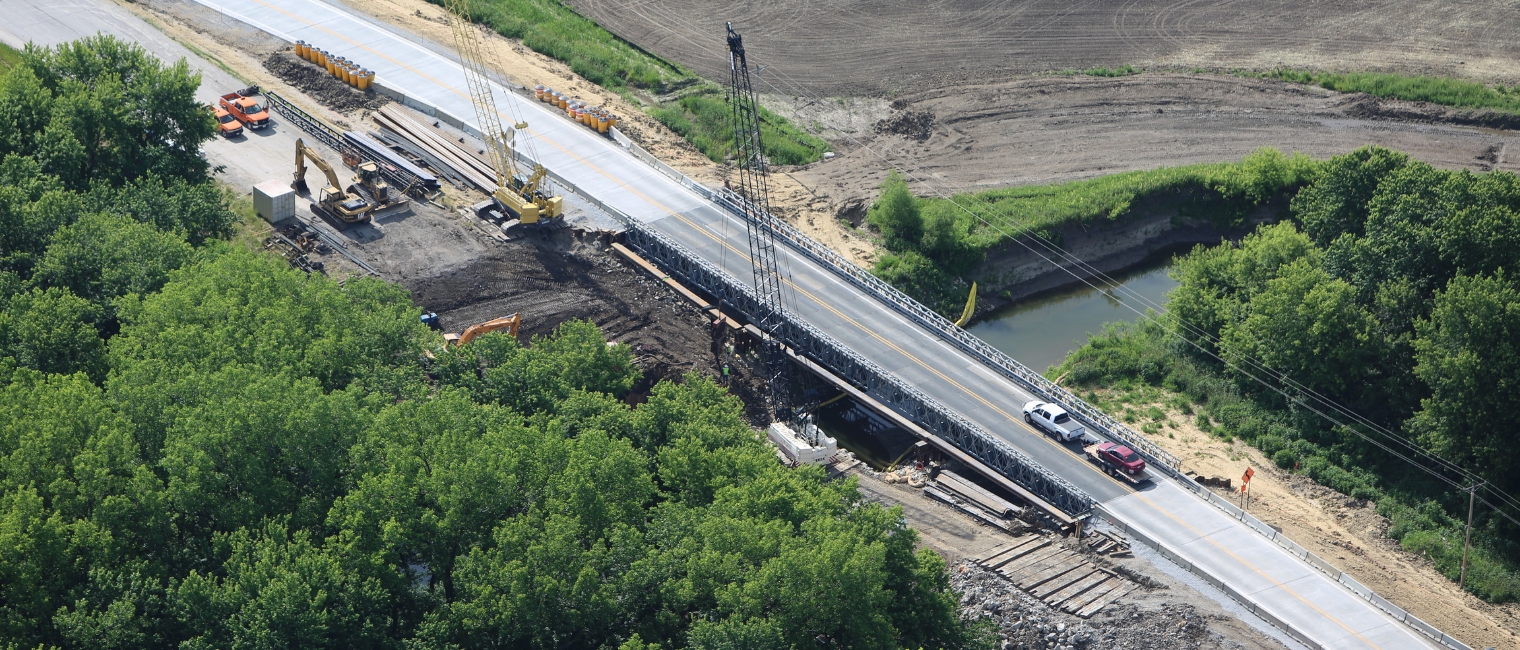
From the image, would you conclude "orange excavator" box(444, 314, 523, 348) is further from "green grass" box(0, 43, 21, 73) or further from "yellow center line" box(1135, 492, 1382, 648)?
"green grass" box(0, 43, 21, 73)

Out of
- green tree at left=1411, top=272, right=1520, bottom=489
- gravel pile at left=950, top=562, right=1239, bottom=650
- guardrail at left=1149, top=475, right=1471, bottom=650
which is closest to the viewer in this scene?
gravel pile at left=950, top=562, right=1239, bottom=650

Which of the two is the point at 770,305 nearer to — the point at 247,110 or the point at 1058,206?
the point at 1058,206

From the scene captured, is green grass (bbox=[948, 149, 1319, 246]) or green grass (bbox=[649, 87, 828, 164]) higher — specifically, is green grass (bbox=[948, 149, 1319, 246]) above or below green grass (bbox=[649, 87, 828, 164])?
above

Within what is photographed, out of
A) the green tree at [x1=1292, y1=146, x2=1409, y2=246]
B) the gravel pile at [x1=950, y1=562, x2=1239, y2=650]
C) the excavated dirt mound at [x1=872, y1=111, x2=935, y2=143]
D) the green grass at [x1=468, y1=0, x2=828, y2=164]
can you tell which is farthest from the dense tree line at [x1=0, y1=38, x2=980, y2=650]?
the excavated dirt mound at [x1=872, y1=111, x2=935, y2=143]

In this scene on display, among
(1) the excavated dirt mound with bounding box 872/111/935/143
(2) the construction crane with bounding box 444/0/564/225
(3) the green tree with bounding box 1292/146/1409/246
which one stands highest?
(3) the green tree with bounding box 1292/146/1409/246

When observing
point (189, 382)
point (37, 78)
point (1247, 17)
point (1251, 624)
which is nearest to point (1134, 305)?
point (1251, 624)

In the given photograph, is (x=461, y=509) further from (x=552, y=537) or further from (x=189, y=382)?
(x=189, y=382)

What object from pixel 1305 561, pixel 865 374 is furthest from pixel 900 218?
pixel 1305 561

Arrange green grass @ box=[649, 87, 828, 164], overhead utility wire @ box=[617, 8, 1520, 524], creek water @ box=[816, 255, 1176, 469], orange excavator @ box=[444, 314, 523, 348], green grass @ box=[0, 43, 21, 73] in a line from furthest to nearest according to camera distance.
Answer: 1. green grass @ box=[0, 43, 21, 73]
2. green grass @ box=[649, 87, 828, 164]
3. creek water @ box=[816, 255, 1176, 469]
4. orange excavator @ box=[444, 314, 523, 348]
5. overhead utility wire @ box=[617, 8, 1520, 524]
